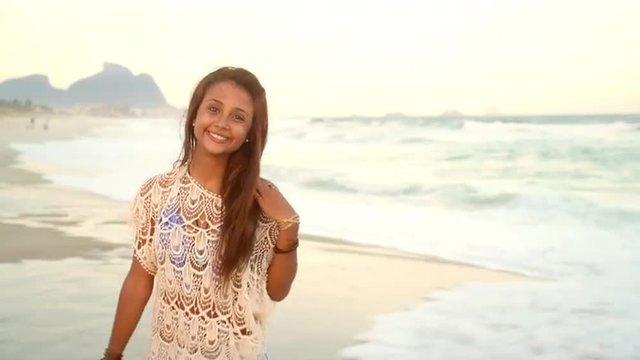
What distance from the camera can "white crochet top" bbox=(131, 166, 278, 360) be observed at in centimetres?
135

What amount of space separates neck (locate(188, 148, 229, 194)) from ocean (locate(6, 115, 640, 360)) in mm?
1653

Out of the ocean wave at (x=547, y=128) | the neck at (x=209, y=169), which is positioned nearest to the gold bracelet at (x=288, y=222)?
the neck at (x=209, y=169)

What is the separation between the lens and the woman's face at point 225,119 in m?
1.36

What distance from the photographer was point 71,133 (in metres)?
5.91

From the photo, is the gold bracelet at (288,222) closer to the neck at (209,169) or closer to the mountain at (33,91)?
the neck at (209,169)

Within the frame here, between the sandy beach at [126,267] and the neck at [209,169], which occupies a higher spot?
the neck at [209,169]

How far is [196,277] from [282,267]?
0.47 feet

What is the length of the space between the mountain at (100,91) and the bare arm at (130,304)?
3.95 meters

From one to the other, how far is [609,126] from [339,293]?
13.2 ft

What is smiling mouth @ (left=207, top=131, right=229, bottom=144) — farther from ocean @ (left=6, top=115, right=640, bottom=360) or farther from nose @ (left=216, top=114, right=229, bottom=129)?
ocean @ (left=6, top=115, right=640, bottom=360)

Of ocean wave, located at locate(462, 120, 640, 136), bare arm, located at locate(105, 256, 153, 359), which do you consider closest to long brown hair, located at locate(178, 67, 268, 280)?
bare arm, located at locate(105, 256, 153, 359)

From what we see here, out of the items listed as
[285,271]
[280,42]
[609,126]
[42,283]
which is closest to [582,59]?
[609,126]

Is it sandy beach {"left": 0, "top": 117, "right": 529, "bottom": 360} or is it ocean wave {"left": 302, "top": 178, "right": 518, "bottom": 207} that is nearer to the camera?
sandy beach {"left": 0, "top": 117, "right": 529, "bottom": 360}

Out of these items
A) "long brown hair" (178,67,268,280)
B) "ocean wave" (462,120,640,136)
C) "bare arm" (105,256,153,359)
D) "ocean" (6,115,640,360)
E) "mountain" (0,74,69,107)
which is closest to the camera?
"long brown hair" (178,67,268,280)
